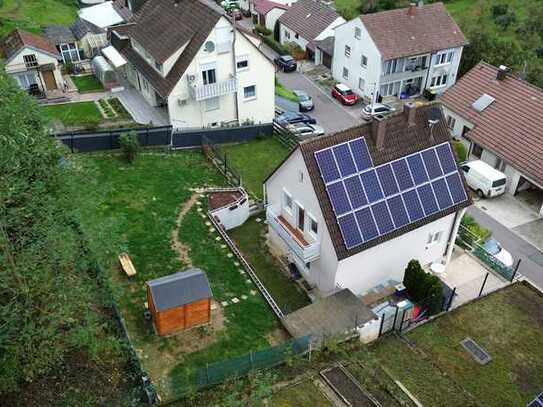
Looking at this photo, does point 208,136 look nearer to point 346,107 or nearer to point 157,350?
point 346,107

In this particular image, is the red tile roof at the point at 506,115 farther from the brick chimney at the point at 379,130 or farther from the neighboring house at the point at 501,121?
the brick chimney at the point at 379,130

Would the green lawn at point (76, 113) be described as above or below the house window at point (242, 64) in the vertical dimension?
below

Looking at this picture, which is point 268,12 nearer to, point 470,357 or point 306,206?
point 306,206

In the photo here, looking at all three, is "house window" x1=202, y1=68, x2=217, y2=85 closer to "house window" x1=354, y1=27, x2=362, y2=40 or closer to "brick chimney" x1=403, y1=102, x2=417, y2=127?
"house window" x1=354, y1=27, x2=362, y2=40

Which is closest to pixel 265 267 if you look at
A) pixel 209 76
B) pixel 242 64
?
pixel 209 76

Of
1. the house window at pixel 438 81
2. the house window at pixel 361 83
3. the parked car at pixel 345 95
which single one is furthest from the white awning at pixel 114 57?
the house window at pixel 438 81

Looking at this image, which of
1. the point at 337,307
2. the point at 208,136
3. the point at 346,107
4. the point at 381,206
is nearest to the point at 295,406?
the point at 337,307

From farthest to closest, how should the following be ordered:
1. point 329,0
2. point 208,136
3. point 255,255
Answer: point 329,0 → point 208,136 → point 255,255
